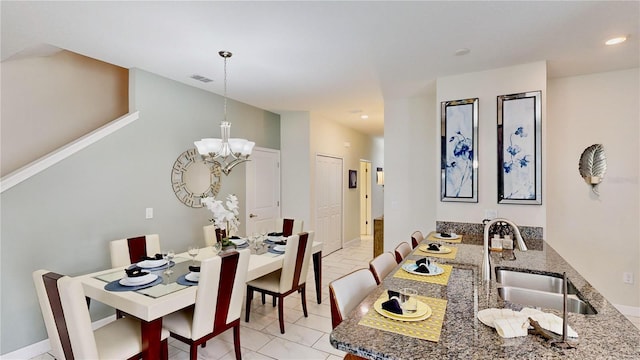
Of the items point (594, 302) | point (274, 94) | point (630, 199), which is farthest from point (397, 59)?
point (630, 199)

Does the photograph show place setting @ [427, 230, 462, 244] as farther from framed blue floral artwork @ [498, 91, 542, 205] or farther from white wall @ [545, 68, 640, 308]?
white wall @ [545, 68, 640, 308]

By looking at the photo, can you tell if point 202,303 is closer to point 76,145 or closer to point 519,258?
point 76,145

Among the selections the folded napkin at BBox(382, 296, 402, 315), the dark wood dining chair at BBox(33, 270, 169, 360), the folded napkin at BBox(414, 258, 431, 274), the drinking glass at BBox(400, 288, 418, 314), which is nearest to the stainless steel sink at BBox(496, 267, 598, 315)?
the folded napkin at BBox(414, 258, 431, 274)

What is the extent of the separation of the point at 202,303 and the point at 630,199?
14.7ft

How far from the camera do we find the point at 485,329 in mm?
1242

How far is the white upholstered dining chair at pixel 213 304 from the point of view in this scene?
2092mm

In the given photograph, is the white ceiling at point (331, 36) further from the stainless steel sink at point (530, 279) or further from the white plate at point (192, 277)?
the white plate at point (192, 277)

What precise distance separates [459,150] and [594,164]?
1.52 meters

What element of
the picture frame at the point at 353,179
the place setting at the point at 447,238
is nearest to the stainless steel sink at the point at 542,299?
the place setting at the point at 447,238

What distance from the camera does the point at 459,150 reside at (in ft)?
11.4

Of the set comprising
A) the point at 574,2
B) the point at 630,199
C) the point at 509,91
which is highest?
the point at 574,2

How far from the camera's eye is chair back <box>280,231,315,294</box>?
2979 millimetres

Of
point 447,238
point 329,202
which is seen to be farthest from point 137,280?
point 329,202

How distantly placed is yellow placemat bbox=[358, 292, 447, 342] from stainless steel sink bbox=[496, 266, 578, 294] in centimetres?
96
